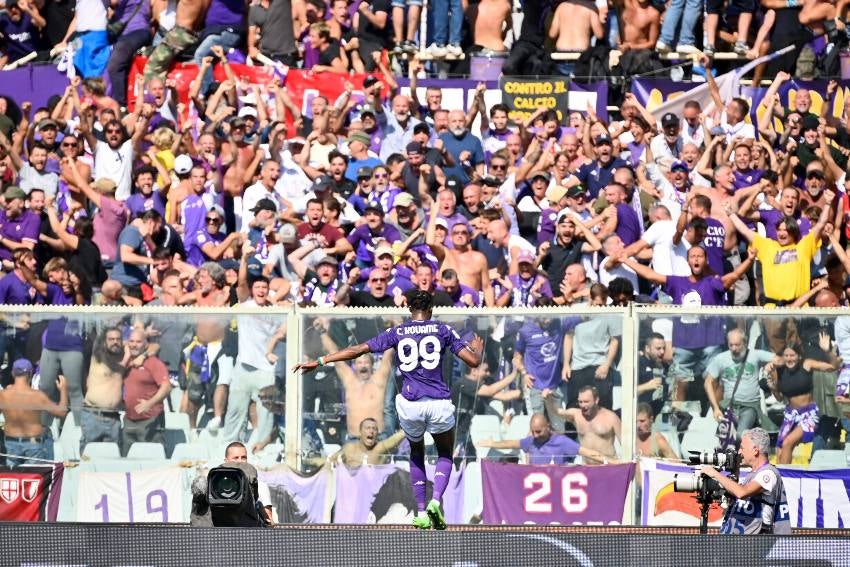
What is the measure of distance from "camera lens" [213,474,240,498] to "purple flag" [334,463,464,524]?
404 cm

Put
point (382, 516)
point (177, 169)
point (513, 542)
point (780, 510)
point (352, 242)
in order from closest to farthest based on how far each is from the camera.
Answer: point (513, 542) < point (780, 510) < point (382, 516) < point (352, 242) < point (177, 169)

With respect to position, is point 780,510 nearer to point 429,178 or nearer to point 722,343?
point 722,343

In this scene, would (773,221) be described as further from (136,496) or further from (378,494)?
(136,496)

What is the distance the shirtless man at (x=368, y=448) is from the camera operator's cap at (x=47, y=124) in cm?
652

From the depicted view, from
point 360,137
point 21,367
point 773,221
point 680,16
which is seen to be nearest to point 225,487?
point 21,367

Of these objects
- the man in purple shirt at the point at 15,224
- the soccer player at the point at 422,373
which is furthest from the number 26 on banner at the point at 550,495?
the man in purple shirt at the point at 15,224

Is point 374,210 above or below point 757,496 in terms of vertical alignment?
above

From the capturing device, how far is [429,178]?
1916 cm

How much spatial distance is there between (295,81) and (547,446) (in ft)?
23.1

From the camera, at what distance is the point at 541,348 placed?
1617 centimetres

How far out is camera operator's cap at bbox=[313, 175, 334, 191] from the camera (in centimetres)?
1895

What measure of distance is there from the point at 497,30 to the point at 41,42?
5.94 m

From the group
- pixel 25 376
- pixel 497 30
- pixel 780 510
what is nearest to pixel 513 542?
pixel 780 510

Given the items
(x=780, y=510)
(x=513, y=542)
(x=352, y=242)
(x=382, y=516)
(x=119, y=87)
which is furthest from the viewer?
(x=119, y=87)
